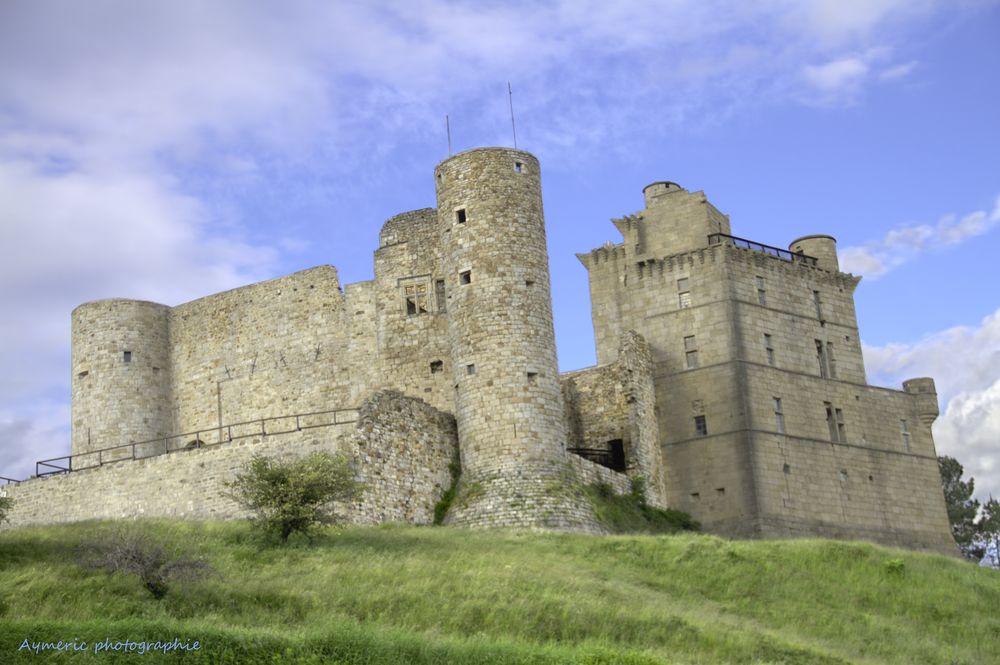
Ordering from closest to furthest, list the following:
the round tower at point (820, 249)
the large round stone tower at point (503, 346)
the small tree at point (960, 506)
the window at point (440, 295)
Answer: the large round stone tower at point (503, 346), the window at point (440, 295), the round tower at point (820, 249), the small tree at point (960, 506)

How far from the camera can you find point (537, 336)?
124ft

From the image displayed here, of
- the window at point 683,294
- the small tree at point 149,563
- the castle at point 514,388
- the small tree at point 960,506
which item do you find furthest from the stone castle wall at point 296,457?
the small tree at point 960,506

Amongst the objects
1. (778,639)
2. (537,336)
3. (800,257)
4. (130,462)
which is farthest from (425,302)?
(778,639)

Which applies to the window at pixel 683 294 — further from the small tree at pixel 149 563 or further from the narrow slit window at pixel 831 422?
the small tree at pixel 149 563

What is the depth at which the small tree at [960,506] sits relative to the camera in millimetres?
56906

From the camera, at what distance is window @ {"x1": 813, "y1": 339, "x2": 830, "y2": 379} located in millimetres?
46812

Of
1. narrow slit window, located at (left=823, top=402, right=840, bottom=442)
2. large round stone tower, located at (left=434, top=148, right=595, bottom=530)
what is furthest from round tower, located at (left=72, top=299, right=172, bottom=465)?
narrow slit window, located at (left=823, top=402, right=840, bottom=442)

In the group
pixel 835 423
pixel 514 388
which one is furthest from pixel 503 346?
pixel 835 423

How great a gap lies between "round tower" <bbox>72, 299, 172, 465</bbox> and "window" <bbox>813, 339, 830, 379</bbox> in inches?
826

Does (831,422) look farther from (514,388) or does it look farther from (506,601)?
(506,601)

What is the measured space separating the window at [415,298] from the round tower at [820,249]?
13413 mm

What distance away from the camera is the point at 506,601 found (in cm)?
2755

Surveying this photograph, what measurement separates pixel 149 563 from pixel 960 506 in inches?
1557

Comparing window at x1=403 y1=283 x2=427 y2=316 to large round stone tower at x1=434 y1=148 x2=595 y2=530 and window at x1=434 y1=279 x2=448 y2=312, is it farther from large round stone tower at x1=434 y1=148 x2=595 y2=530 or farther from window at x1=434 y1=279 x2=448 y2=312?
large round stone tower at x1=434 y1=148 x2=595 y2=530
